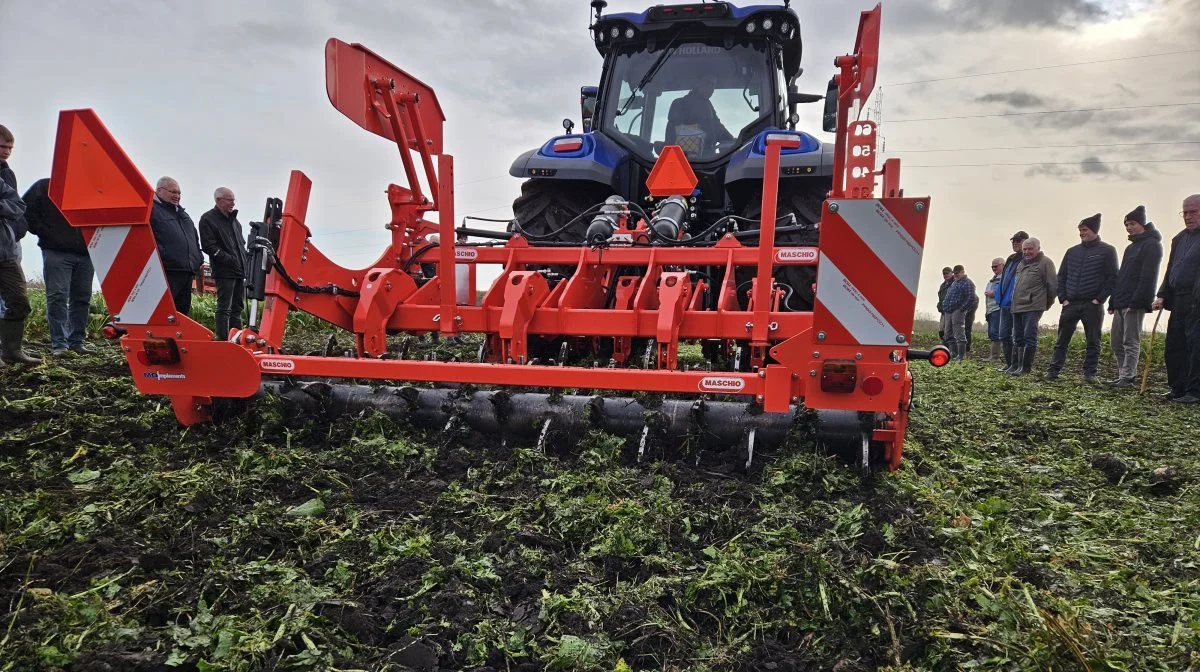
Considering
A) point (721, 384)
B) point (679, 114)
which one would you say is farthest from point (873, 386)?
point (679, 114)

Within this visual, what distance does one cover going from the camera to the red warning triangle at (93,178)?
2.98 metres

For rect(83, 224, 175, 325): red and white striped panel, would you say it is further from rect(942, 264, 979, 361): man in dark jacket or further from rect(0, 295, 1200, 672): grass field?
rect(942, 264, 979, 361): man in dark jacket

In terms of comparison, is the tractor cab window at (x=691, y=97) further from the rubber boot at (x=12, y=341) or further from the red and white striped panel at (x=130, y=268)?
the rubber boot at (x=12, y=341)

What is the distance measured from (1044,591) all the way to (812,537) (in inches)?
26.2

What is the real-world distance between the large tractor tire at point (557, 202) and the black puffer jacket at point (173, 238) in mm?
3181

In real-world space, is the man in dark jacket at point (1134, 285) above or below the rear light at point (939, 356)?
above

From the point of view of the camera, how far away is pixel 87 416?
3.44 meters

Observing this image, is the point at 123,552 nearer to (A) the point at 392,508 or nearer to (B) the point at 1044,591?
(A) the point at 392,508

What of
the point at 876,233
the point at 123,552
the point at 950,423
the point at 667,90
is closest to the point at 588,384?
the point at 876,233

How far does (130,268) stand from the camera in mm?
3137

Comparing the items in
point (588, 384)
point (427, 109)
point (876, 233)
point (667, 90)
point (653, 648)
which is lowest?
point (653, 648)

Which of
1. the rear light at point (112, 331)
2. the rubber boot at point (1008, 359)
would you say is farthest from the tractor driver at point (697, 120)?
the rubber boot at point (1008, 359)

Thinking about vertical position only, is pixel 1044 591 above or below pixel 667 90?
below

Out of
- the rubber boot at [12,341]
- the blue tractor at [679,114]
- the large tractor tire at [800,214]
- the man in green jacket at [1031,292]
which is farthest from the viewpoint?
the man in green jacket at [1031,292]
